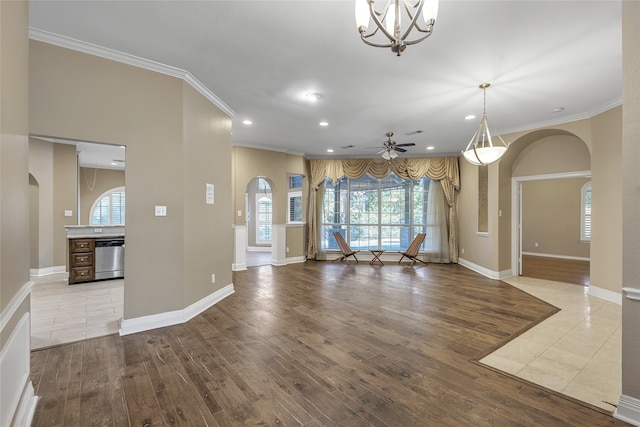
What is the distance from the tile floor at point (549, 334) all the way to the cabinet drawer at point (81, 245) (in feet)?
2.08

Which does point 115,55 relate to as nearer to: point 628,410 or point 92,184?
point 628,410

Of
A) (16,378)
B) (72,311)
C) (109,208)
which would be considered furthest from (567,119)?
(109,208)

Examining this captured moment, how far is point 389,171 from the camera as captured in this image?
7328 millimetres

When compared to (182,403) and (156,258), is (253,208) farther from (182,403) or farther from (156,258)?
(182,403)

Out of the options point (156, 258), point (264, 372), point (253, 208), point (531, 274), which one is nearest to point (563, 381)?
point (264, 372)

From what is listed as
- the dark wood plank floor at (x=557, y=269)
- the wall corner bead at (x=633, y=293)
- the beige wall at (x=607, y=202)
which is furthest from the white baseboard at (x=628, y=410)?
the dark wood plank floor at (x=557, y=269)

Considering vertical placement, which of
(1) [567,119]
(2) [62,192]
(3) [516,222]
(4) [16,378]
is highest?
(1) [567,119]

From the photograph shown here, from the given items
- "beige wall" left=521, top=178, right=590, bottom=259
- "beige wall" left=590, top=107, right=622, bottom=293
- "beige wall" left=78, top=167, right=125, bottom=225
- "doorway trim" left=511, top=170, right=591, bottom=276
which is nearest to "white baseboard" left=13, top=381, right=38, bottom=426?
"beige wall" left=590, top=107, right=622, bottom=293

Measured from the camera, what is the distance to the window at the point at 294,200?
7.51 meters

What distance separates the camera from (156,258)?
117 inches

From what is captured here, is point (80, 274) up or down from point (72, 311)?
up

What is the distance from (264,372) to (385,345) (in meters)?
1.18

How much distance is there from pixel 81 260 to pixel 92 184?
4522mm

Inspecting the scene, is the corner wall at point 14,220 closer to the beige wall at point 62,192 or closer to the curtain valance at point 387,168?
the beige wall at point 62,192
